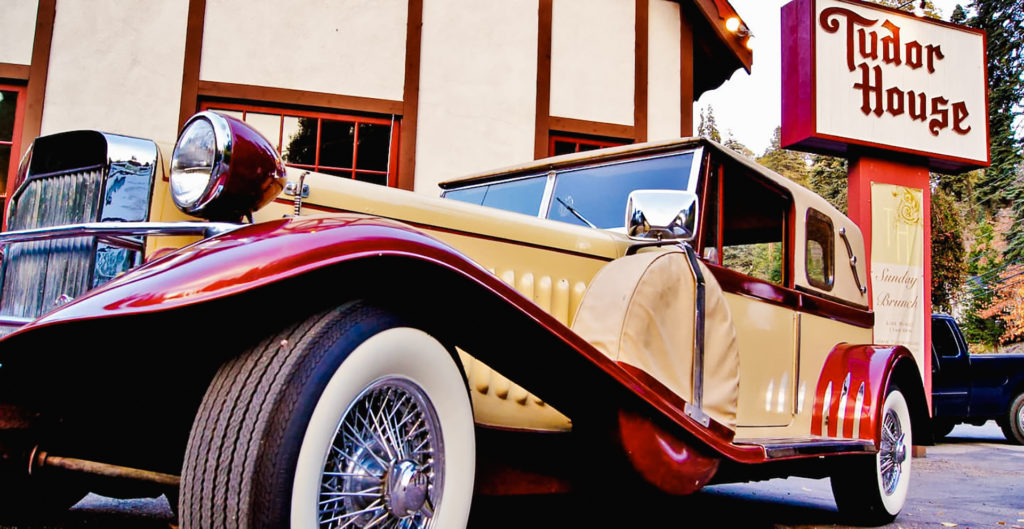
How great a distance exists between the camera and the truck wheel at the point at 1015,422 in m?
10.1

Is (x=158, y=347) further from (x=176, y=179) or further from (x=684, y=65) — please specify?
(x=684, y=65)

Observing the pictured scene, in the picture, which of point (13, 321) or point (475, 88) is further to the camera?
point (475, 88)

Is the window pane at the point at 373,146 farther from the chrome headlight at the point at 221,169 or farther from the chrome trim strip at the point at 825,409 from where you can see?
the chrome headlight at the point at 221,169

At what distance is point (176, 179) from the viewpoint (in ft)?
6.07

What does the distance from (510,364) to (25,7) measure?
263 inches

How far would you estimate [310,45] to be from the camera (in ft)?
22.6

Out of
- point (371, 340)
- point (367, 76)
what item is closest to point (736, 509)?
point (371, 340)

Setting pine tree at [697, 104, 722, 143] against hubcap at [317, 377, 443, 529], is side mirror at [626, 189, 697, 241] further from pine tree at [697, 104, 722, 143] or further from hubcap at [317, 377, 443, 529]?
pine tree at [697, 104, 722, 143]

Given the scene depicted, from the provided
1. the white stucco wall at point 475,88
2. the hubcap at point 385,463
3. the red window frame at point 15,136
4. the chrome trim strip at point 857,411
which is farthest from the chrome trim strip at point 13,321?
the red window frame at point 15,136

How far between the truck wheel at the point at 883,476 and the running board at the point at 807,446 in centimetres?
24

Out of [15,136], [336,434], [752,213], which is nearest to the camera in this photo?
[336,434]

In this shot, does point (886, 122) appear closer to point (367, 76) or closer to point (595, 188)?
point (367, 76)

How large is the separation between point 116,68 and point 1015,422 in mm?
11357

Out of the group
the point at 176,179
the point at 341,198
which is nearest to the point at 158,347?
the point at 176,179
